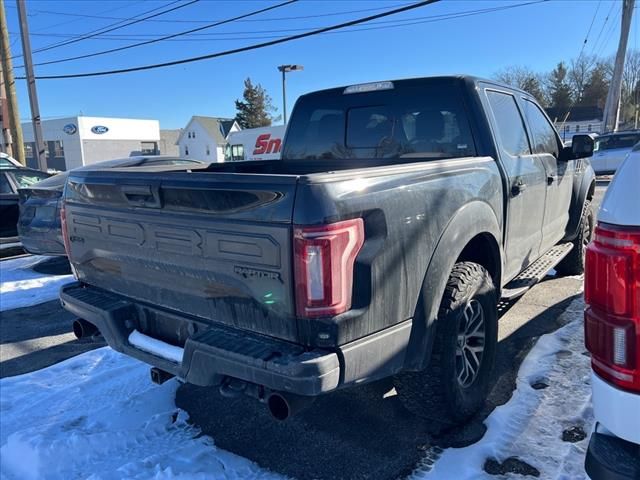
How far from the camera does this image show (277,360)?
6.89 ft

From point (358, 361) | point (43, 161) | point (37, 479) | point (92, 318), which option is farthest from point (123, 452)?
point (43, 161)

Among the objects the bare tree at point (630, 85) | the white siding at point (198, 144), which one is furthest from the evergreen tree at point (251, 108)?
the bare tree at point (630, 85)

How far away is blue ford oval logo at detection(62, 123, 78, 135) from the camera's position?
5503 centimetres

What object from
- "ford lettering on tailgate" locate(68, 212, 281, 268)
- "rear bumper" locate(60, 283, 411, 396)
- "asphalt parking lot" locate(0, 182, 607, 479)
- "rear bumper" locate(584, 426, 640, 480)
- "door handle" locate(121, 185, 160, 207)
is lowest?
"asphalt parking lot" locate(0, 182, 607, 479)

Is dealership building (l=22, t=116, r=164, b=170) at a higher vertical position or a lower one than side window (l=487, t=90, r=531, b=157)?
higher

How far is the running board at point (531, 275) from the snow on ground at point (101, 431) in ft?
7.17

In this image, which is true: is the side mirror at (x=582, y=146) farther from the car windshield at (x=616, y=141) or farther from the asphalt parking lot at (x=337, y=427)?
the car windshield at (x=616, y=141)

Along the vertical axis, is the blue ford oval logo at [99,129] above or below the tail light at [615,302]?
above

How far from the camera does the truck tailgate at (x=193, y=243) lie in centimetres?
212

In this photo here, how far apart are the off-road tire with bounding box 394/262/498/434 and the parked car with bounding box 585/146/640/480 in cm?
106

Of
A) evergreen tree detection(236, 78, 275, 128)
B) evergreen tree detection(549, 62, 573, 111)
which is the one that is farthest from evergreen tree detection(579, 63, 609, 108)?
evergreen tree detection(236, 78, 275, 128)

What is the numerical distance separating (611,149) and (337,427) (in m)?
19.4

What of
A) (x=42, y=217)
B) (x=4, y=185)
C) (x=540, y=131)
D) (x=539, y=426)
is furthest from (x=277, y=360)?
(x=4, y=185)

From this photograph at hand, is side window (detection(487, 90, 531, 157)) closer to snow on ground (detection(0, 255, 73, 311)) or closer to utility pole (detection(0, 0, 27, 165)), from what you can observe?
snow on ground (detection(0, 255, 73, 311))
